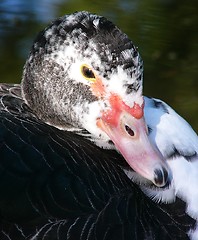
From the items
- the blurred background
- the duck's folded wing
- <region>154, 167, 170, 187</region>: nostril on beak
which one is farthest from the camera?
the blurred background

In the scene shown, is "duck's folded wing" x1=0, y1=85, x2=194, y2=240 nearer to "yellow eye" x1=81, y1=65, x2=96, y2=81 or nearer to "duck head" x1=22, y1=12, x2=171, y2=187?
"duck head" x1=22, y1=12, x2=171, y2=187

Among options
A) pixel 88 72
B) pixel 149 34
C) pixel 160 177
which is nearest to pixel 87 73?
pixel 88 72

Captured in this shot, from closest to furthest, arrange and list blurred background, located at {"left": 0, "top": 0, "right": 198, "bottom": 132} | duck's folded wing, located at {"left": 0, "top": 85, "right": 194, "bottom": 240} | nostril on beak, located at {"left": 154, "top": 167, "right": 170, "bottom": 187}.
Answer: duck's folded wing, located at {"left": 0, "top": 85, "right": 194, "bottom": 240} → nostril on beak, located at {"left": 154, "top": 167, "right": 170, "bottom": 187} → blurred background, located at {"left": 0, "top": 0, "right": 198, "bottom": 132}

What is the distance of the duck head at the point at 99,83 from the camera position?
344 centimetres

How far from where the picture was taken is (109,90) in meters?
3.48

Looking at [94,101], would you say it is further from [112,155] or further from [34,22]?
[34,22]

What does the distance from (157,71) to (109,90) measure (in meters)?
2.13

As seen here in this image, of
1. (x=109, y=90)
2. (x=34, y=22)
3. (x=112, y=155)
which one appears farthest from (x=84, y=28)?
(x=34, y=22)

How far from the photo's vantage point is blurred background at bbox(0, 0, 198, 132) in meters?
5.37

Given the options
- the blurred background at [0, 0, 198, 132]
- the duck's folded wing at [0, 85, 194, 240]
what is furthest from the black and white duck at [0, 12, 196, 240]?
the blurred background at [0, 0, 198, 132]

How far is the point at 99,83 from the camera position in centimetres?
349

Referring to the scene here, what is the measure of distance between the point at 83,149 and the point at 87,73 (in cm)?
29

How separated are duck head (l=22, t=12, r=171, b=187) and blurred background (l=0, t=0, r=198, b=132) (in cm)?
160

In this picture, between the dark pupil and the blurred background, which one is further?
the blurred background
